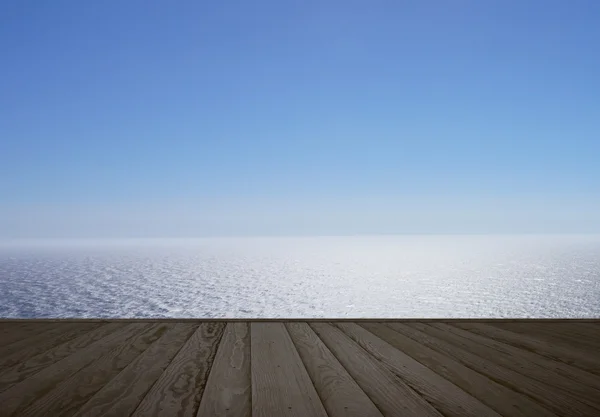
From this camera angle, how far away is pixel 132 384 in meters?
2.12

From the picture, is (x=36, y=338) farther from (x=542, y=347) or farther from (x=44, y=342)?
(x=542, y=347)

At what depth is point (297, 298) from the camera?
109ft

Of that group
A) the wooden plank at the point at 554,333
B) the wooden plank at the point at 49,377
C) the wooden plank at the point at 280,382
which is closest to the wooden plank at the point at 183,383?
the wooden plank at the point at 280,382

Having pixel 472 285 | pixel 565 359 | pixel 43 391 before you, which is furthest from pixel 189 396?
pixel 472 285

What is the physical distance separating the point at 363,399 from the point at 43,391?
1.54 m

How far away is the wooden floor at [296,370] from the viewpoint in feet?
6.00

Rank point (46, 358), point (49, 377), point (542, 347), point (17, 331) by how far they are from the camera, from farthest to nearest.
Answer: point (17, 331) → point (542, 347) → point (46, 358) → point (49, 377)

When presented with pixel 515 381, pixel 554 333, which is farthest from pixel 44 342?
pixel 554 333

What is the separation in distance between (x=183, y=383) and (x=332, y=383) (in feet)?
2.47

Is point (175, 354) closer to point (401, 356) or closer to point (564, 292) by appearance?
point (401, 356)

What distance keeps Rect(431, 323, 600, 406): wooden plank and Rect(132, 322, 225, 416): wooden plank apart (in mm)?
1759

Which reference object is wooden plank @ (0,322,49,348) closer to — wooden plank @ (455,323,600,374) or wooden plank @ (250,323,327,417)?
wooden plank @ (250,323,327,417)

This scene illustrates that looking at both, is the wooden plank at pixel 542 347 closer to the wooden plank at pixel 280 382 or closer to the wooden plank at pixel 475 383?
the wooden plank at pixel 475 383

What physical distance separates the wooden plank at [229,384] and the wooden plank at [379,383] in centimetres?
57
